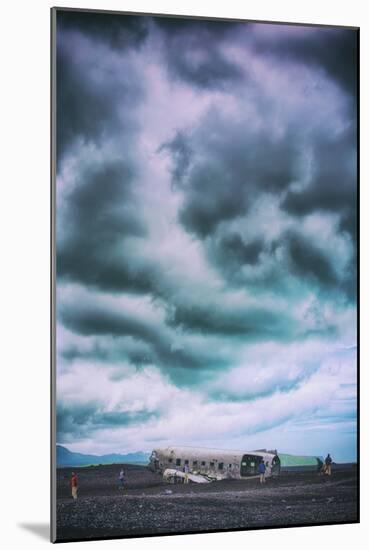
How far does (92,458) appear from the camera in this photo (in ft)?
34.4

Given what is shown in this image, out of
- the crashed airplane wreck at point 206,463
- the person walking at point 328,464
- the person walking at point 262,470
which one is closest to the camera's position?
the crashed airplane wreck at point 206,463

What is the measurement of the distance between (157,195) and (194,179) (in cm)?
34

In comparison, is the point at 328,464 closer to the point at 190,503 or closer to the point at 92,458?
the point at 190,503

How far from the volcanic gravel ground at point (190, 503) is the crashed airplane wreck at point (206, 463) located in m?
0.06

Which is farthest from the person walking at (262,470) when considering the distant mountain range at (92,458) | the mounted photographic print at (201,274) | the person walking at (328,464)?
the distant mountain range at (92,458)

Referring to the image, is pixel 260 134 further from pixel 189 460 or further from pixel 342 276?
pixel 189 460

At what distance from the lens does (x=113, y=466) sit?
10.5 meters

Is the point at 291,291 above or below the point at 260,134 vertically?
below

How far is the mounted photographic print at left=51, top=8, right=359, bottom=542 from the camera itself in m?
10.4

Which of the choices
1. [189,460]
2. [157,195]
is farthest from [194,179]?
[189,460]

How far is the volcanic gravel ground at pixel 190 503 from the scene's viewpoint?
10.4m

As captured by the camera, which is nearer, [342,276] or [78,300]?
[78,300]

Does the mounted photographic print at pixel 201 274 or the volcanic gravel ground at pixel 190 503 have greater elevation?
the mounted photographic print at pixel 201 274

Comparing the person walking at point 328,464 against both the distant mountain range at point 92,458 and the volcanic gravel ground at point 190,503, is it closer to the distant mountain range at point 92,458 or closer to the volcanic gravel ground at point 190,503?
the volcanic gravel ground at point 190,503
